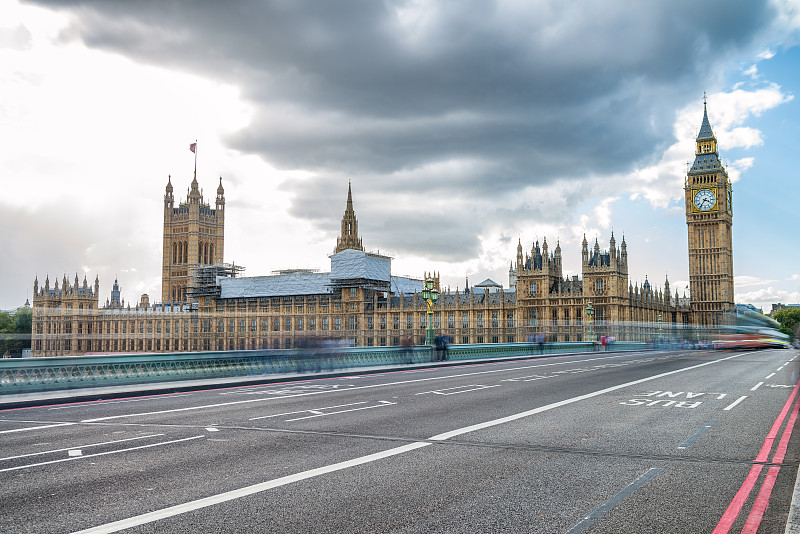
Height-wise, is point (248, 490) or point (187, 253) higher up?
point (187, 253)

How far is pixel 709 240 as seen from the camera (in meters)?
138

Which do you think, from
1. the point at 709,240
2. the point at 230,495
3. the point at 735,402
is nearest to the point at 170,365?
the point at 230,495

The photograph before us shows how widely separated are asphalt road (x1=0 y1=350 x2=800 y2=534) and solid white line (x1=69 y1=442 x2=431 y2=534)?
32mm

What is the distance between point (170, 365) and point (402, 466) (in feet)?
52.4

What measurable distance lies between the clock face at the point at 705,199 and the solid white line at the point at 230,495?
477 ft

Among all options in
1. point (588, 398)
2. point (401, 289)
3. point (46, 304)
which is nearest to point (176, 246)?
point (46, 304)

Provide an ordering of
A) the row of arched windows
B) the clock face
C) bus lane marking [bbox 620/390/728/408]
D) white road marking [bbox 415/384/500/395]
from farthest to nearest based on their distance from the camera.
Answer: the row of arched windows, the clock face, white road marking [bbox 415/384/500/395], bus lane marking [bbox 620/390/728/408]

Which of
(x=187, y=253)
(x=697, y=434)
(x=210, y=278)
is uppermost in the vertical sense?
(x=187, y=253)

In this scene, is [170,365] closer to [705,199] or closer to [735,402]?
[735,402]

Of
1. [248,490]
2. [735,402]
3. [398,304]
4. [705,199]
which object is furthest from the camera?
[705,199]

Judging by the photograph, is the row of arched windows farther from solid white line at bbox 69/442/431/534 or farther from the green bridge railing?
solid white line at bbox 69/442/431/534

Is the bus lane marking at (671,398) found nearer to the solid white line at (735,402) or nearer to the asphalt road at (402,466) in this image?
the asphalt road at (402,466)

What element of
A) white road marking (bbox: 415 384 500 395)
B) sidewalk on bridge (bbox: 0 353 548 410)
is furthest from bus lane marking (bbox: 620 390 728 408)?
sidewalk on bridge (bbox: 0 353 548 410)

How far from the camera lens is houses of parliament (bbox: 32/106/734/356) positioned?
98.8 m
